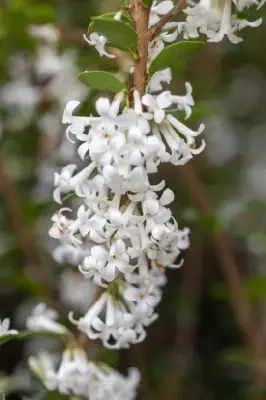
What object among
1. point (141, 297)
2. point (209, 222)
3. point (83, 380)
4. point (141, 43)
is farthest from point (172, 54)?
point (209, 222)

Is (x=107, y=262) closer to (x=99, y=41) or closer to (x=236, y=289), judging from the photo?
(x=99, y=41)

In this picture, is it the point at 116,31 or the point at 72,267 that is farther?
the point at 72,267

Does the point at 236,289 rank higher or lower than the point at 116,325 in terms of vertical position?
lower

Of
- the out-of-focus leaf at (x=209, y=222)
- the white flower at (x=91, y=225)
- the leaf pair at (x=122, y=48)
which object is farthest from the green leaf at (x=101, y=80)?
the out-of-focus leaf at (x=209, y=222)

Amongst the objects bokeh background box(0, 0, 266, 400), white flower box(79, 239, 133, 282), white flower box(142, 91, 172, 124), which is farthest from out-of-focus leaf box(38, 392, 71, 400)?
white flower box(142, 91, 172, 124)

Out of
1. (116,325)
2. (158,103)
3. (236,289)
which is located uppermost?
(158,103)

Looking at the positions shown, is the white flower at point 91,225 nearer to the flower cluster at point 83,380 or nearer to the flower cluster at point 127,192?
the flower cluster at point 127,192

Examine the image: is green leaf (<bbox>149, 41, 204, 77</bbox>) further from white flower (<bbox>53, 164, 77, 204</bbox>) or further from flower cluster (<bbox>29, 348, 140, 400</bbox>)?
flower cluster (<bbox>29, 348, 140, 400</bbox>)
